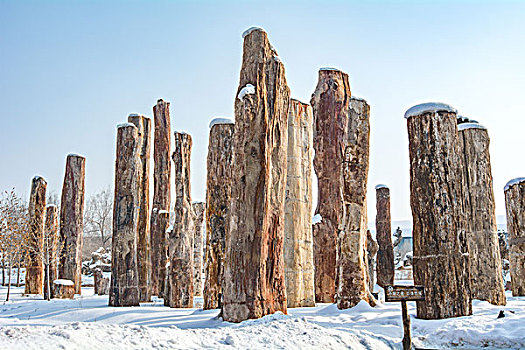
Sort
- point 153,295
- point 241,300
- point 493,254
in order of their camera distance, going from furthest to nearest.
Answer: point 153,295 < point 493,254 < point 241,300

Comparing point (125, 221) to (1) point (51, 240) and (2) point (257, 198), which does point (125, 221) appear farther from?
(1) point (51, 240)

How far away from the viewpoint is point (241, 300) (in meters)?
7.54

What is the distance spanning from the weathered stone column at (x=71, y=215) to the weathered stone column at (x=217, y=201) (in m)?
7.33

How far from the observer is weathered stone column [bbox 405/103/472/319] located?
7.82 m

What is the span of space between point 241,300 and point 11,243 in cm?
1403

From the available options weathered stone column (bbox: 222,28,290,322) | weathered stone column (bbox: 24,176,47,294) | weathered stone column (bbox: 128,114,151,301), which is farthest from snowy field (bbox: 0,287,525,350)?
weathered stone column (bbox: 24,176,47,294)

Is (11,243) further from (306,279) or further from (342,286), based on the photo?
(342,286)

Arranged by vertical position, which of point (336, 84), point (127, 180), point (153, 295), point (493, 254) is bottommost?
point (153, 295)

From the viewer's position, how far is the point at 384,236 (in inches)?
661

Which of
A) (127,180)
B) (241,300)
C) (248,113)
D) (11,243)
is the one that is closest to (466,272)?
(241,300)

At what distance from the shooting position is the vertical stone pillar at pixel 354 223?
9172 millimetres

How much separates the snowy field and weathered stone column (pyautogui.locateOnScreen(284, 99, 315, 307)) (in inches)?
27.9

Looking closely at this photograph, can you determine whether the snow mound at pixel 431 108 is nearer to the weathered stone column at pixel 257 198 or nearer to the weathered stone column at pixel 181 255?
the weathered stone column at pixel 257 198

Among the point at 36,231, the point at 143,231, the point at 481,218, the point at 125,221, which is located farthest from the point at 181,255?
the point at 36,231
